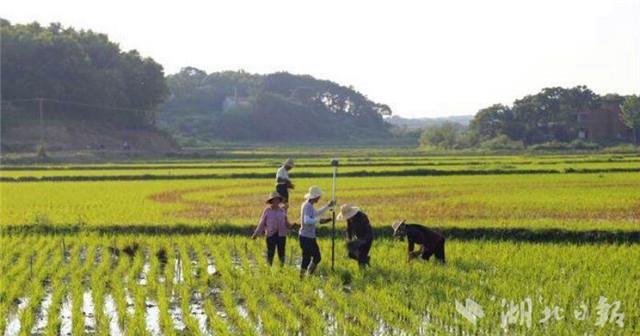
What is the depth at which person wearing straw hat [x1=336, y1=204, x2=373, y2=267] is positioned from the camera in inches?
333

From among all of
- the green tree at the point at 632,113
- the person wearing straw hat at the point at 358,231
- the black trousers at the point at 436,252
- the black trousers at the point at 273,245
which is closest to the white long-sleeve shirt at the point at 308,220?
the person wearing straw hat at the point at 358,231

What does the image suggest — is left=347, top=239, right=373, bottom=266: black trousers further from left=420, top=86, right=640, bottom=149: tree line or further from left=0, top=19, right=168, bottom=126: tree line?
left=420, top=86, right=640, bottom=149: tree line

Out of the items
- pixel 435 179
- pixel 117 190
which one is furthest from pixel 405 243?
pixel 435 179

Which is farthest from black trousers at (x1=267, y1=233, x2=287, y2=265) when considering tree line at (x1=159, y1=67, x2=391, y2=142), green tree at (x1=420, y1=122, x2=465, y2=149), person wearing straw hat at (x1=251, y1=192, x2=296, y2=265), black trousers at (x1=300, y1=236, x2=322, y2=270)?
tree line at (x1=159, y1=67, x2=391, y2=142)

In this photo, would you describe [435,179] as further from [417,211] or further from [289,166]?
[289,166]

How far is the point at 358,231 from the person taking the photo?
336 inches

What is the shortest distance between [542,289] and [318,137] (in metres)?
76.9

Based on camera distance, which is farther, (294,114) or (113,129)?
(294,114)

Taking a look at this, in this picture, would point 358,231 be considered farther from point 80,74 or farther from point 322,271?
point 80,74

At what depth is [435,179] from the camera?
928 inches

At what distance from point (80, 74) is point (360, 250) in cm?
4553

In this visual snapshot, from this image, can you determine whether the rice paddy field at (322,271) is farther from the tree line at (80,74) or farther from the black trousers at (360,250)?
the tree line at (80,74)

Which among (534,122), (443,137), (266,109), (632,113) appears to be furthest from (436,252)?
(266,109)

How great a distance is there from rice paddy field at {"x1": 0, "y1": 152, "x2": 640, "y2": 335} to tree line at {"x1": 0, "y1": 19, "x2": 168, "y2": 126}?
1319 inches
